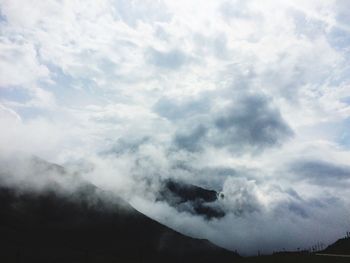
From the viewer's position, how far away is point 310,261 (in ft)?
647

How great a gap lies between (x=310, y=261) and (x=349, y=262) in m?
20.9

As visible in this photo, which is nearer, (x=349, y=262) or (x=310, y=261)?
(x=349, y=262)

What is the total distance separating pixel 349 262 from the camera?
595ft
